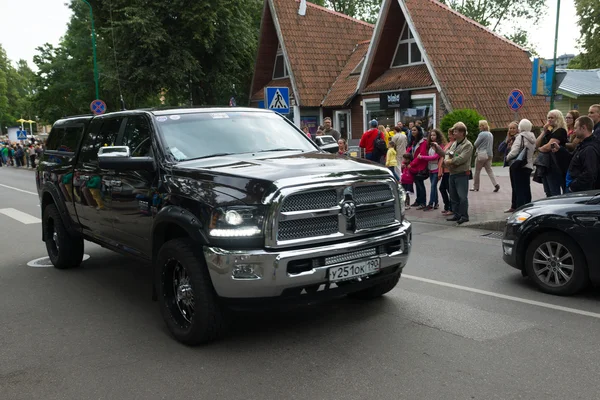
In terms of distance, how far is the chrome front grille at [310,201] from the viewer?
4363 mm

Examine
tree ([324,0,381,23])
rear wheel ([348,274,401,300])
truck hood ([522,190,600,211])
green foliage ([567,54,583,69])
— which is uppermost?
tree ([324,0,381,23])

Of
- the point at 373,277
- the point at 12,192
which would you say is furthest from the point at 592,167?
the point at 12,192

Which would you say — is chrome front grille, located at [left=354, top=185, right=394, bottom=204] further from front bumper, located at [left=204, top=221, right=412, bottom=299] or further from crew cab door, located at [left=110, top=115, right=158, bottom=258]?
crew cab door, located at [left=110, top=115, right=158, bottom=258]

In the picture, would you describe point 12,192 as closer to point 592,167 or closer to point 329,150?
point 329,150

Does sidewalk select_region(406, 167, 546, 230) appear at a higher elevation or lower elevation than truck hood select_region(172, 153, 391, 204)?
lower

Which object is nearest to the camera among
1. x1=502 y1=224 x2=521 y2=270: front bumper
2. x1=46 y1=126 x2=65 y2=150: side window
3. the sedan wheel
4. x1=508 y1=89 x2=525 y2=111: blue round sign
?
the sedan wheel

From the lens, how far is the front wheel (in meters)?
4.55

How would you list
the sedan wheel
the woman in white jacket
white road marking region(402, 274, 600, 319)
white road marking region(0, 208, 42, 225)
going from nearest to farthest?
white road marking region(402, 274, 600, 319)
the sedan wheel
the woman in white jacket
white road marking region(0, 208, 42, 225)

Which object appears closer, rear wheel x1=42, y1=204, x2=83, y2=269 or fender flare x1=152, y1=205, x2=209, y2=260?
fender flare x1=152, y1=205, x2=209, y2=260

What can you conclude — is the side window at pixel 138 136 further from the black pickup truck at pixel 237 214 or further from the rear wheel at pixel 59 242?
the rear wheel at pixel 59 242

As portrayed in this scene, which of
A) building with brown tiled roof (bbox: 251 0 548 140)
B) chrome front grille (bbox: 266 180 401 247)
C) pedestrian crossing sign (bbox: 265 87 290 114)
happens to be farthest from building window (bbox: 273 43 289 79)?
chrome front grille (bbox: 266 180 401 247)

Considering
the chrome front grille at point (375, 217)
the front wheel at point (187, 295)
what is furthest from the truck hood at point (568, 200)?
the front wheel at point (187, 295)

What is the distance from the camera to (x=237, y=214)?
4359 millimetres

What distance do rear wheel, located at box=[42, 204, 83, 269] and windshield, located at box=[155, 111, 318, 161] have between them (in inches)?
111
